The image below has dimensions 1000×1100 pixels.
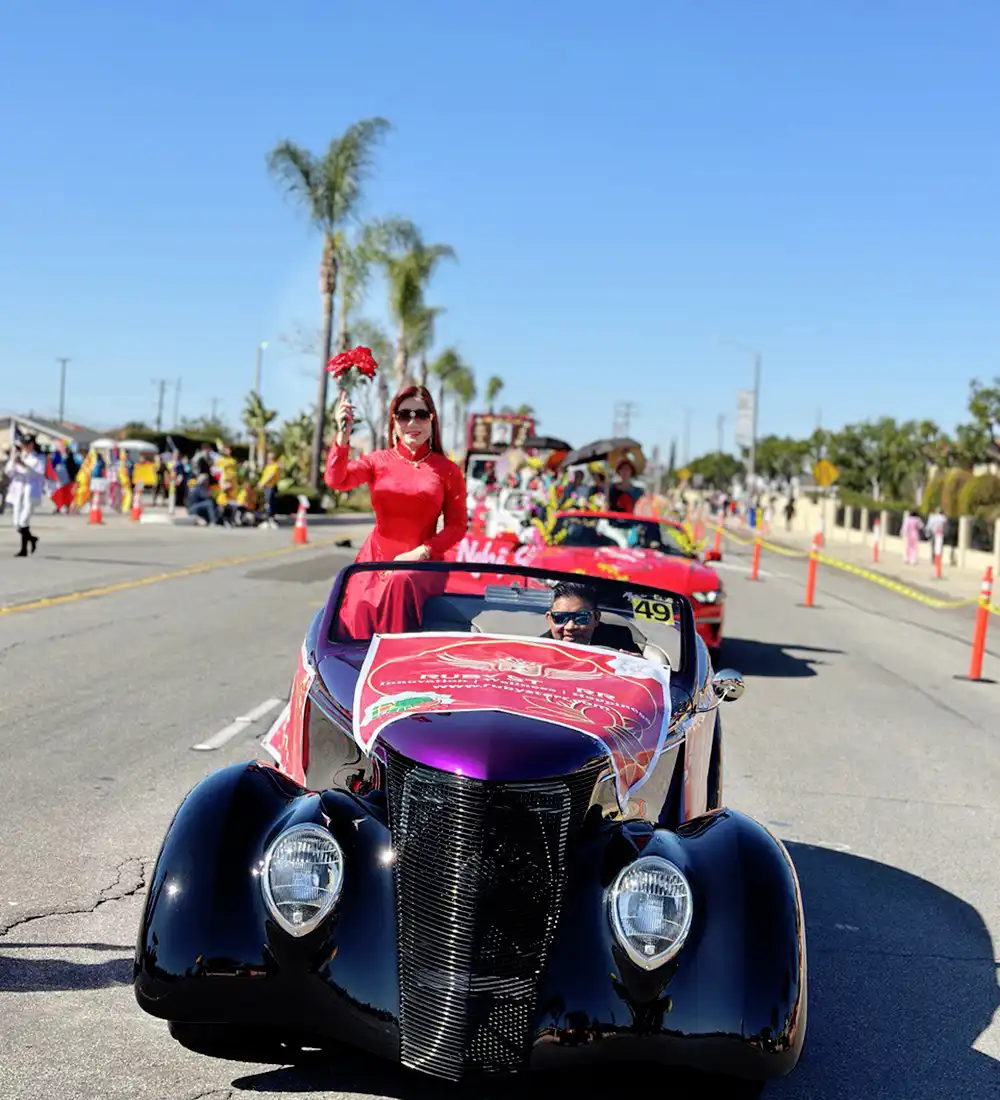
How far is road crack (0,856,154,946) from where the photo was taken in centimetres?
512

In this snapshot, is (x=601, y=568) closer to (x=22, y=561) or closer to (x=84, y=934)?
(x=84, y=934)

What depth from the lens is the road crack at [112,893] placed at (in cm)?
512

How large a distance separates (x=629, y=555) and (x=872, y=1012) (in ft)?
29.4

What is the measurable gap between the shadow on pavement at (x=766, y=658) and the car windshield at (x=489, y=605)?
8.14 meters

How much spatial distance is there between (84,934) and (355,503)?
178ft

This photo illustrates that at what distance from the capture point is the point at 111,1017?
4273mm

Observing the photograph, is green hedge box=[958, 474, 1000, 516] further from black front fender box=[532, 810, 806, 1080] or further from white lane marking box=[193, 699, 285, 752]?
black front fender box=[532, 810, 806, 1080]

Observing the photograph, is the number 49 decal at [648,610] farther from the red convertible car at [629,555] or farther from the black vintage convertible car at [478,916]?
the red convertible car at [629,555]

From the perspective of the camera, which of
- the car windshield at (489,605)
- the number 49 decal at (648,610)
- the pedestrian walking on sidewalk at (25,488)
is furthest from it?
the pedestrian walking on sidewalk at (25,488)

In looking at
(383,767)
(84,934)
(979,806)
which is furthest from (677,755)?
(979,806)

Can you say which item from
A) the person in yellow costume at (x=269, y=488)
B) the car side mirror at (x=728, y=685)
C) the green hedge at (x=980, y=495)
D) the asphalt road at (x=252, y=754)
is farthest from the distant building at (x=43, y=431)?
the car side mirror at (x=728, y=685)

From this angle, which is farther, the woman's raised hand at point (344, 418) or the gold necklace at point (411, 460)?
the gold necklace at point (411, 460)

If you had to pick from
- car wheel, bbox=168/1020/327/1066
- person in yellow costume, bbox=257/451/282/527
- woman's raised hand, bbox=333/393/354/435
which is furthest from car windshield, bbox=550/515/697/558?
person in yellow costume, bbox=257/451/282/527

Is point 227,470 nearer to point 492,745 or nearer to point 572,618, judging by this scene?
point 572,618
